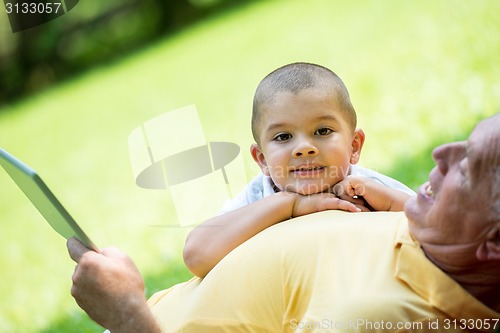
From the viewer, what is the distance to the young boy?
2.13m

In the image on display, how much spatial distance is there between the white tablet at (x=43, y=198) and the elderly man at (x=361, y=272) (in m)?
0.05

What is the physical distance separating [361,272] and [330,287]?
8 cm

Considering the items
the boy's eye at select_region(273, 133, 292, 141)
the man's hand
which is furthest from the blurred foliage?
the man's hand

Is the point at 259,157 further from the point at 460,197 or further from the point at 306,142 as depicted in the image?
the point at 460,197

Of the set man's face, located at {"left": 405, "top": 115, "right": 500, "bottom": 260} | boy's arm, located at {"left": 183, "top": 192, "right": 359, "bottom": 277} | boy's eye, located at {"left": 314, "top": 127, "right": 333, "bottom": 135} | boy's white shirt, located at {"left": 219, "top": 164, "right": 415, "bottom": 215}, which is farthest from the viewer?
boy's white shirt, located at {"left": 219, "top": 164, "right": 415, "bottom": 215}

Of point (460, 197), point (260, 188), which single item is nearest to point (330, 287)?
point (460, 197)

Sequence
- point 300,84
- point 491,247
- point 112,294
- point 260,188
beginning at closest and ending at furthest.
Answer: point 491,247 → point 112,294 → point 300,84 → point 260,188

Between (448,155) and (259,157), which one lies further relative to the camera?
(259,157)

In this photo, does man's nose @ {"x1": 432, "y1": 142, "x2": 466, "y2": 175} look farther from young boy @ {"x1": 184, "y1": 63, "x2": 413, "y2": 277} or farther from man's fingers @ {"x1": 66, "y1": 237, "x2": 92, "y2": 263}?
man's fingers @ {"x1": 66, "y1": 237, "x2": 92, "y2": 263}

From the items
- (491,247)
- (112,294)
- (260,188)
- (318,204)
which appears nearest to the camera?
(491,247)

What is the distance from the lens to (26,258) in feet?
17.6

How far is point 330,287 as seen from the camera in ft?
5.86

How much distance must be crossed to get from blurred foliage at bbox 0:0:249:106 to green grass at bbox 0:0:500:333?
0.68m

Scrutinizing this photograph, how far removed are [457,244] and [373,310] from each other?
24 centimetres
